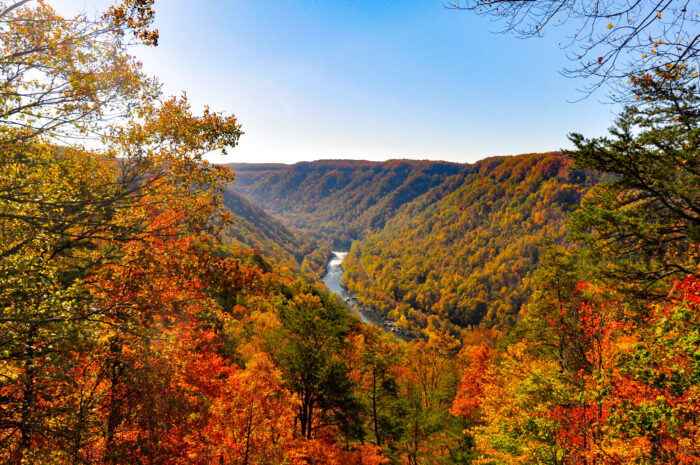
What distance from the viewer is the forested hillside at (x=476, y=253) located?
10112 centimetres

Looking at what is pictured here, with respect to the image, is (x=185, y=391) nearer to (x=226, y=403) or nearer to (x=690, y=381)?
(x=226, y=403)

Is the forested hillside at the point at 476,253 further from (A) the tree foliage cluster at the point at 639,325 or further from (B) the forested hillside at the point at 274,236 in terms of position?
(A) the tree foliage cluster at the point at 639,325

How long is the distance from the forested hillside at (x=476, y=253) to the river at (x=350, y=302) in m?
4.24

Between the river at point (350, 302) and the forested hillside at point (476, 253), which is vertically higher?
the forested hillside at point (476, 253)

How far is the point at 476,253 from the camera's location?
135 meters

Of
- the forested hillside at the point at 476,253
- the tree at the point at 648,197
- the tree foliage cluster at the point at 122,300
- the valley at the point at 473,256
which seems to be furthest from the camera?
the forested hillside at the point at 476,253

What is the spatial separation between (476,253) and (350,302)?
6503cm

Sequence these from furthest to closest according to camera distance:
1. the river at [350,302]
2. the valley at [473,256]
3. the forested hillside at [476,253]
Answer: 1. the forested hillside at [476,253]
2. the valley at [473,256]
3. the river at [350,302]

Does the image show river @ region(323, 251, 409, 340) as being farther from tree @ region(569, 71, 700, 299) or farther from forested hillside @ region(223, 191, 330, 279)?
tree @ region(569, 71, 700, 299)

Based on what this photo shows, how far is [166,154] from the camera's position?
677 cm

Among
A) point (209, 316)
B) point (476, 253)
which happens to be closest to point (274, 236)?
point (476, 253)

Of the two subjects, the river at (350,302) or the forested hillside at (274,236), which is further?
the forested hillside at (274,236)

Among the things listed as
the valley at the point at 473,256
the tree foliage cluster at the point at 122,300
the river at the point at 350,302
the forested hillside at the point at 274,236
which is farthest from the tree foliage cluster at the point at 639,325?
the forested hillside at the point at 274,236

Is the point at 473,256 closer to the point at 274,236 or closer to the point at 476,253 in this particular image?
the point at 476,253
